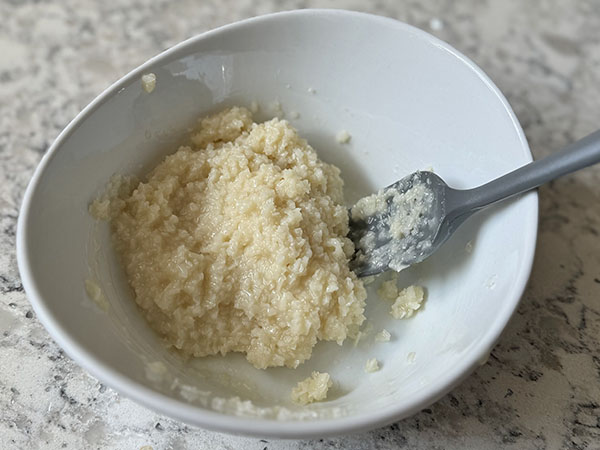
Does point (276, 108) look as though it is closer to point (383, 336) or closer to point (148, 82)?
point (148, 82)

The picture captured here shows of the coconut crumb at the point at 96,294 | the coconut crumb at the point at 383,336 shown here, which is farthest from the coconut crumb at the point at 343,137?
the coconut crumb at the point at 96,294

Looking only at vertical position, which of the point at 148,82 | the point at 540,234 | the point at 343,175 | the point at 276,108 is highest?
the point at 148,82

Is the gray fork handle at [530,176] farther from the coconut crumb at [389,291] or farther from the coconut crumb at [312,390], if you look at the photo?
the coconut crumb at [312,390]

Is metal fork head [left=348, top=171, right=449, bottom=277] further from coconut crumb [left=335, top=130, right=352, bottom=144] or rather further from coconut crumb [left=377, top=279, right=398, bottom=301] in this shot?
coconut crumb [left=335, top=130, right=352, bottom=144]

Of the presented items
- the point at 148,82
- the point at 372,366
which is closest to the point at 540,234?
the point at 372,366

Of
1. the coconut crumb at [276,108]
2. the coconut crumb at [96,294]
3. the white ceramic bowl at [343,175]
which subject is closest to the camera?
the white ceramic bowl at [343,175]

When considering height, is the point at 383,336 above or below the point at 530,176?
below

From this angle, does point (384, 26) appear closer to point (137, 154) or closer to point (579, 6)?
point (137, 154)
